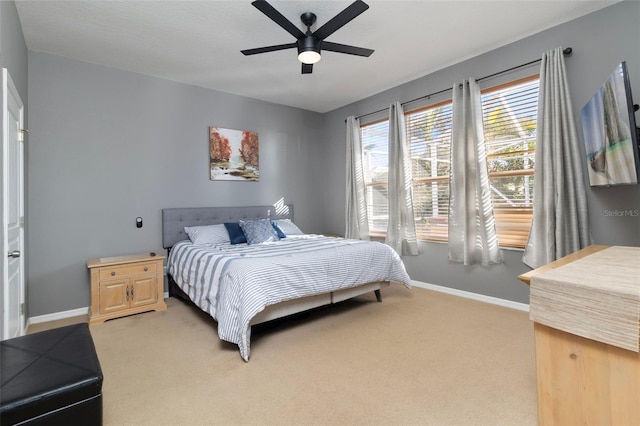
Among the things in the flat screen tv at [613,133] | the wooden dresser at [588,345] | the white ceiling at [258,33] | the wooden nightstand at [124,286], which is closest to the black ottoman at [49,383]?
the wooden dresser at [588,345]

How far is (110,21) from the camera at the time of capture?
8.94 feet

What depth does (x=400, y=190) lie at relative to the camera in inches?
166

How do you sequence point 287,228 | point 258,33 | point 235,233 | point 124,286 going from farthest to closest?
point 287,228 → point 235,233 → point 124,286 → point 258,33

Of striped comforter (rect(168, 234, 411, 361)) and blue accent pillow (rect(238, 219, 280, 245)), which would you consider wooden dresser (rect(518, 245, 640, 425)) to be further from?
blue accent pillow (rect(238, 219, 280, 245))

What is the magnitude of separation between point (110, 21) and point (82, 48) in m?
0.73

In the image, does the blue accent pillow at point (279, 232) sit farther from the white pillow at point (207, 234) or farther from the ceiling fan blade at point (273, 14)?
the ceiling fan blade at point (273, 14)

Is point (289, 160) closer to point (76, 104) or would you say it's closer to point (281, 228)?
point (281, 228)

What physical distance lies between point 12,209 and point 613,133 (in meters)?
4.21

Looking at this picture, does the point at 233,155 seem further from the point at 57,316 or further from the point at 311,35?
the point at 57,316

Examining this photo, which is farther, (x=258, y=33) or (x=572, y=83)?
(x=258, y=33)

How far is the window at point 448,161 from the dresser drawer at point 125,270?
310 cm

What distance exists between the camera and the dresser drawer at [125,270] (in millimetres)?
3076

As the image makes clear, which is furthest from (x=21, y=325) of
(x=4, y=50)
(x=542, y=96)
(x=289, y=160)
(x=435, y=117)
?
(x=542, y=96)

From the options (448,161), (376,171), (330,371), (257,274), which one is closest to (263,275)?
(257,274)
